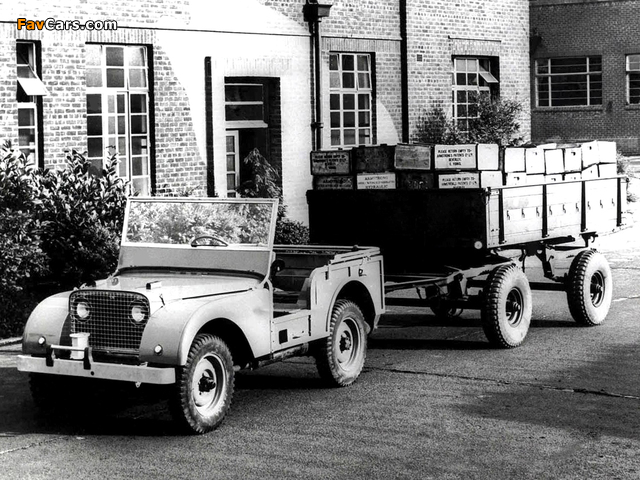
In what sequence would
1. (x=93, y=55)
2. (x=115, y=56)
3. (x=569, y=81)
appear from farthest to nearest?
1. (x=569, y=81)
2. (x=115, y=56)
3. (x=93, y=55)

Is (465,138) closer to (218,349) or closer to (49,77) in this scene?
(49,77)

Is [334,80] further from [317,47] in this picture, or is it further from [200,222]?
[200,222]

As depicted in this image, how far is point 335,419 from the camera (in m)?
8.34

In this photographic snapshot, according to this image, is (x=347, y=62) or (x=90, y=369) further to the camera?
(x=347, y=62)

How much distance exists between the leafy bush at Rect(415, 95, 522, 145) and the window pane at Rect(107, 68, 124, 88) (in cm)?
667

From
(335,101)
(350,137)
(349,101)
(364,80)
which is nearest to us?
(335,101)

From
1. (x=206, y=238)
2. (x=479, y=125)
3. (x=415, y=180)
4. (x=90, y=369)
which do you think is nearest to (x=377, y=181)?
(x=415, y=180)

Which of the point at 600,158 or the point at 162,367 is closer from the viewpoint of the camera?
the point at 162,367

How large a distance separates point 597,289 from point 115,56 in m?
7.43

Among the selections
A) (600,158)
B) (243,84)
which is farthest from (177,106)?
(600,158)

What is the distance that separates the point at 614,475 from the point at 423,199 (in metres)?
4.79

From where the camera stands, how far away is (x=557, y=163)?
12.3 meters

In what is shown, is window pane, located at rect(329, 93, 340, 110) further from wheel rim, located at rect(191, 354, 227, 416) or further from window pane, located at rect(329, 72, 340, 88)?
wheel rim, located at rect(191, 354, 227, 416)

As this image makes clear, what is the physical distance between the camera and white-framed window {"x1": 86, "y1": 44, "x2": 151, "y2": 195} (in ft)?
52.2
